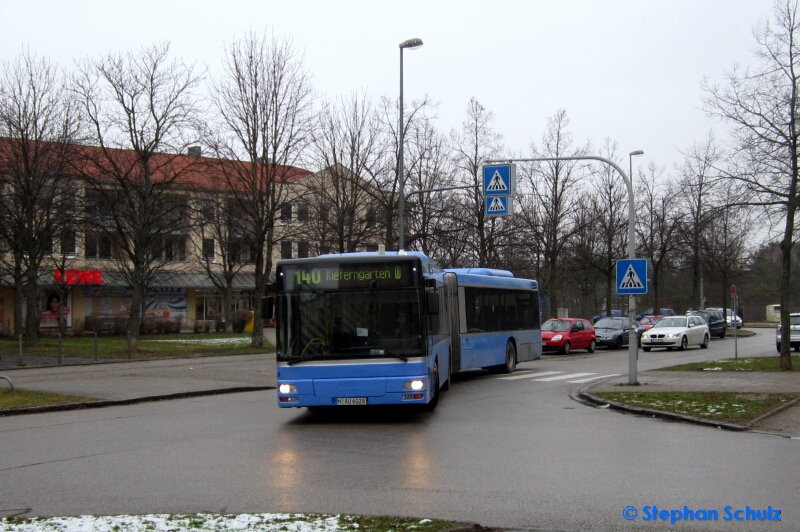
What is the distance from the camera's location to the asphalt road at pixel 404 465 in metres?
7.10

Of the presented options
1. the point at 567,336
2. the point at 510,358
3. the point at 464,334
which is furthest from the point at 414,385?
the point at 567,336

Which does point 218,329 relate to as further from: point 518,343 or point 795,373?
point 795,373

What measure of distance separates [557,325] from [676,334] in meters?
5.88

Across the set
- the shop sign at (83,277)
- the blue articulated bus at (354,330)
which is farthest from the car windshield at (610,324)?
the shop sign at (83,277)

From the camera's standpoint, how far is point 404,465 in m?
9.01

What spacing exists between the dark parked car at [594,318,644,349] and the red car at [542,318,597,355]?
246 centimetres

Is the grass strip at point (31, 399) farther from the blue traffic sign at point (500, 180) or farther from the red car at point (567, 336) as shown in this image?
the red car at point (567, 336)

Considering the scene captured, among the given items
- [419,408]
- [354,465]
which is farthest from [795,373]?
[354,465]

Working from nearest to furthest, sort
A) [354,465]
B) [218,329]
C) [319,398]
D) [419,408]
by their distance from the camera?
[354,465], [319,398], [419,408], [218,329]

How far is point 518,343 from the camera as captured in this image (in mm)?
23047

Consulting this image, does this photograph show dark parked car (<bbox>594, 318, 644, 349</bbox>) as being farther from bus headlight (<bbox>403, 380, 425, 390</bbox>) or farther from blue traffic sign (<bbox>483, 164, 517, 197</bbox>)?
bus headlight (<bbox>403, 380, 425, 390</bbox>)

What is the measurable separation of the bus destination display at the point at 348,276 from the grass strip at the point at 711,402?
5277mm

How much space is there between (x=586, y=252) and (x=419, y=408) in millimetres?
30804

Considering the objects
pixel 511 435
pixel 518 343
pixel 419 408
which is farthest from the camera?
pixel 518 343
